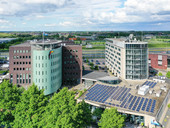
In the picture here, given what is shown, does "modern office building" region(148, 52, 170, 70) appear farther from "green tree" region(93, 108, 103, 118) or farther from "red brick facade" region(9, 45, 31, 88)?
"red brick facade" region(9, 45, 31, 88)

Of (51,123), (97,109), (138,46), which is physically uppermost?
(138,46)

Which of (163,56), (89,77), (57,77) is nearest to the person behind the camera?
(57,77)

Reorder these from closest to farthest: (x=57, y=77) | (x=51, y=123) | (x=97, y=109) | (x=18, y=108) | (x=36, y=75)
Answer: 1. (x=51, y=123)
2. (x=18, y=108)
3. (x=97, y=109)
4. (x=36, y=75)
5. (x=57, y=77)

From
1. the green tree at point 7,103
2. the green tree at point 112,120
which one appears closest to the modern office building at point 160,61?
the green tree at point 112,120

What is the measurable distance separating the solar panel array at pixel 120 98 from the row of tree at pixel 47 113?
12335 millimetres

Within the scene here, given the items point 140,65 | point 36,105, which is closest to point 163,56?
point 140,65

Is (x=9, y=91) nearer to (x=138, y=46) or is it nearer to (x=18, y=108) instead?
(x=18, y=108)

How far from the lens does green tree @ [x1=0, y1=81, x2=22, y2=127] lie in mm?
39591

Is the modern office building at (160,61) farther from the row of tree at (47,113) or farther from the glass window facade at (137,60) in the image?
the row of tree at (47,113)

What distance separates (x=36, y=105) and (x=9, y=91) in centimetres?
946

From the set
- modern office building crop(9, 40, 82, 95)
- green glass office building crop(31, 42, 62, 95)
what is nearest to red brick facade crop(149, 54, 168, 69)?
modern office building crop(9, 40, 82, 95)

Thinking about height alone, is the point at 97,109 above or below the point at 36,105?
below

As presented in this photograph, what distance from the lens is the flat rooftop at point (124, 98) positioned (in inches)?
1812

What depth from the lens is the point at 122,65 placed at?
80.9 metres
